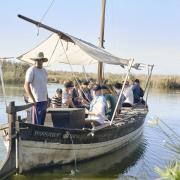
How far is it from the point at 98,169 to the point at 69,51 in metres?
4.95

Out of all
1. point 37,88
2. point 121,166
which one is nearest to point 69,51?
point 121,166

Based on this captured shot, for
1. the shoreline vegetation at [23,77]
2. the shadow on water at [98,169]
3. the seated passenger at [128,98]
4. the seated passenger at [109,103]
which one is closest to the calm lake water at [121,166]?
the shadow on water at [98,169]

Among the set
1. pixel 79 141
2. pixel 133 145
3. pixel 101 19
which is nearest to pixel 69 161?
pixel 79 141

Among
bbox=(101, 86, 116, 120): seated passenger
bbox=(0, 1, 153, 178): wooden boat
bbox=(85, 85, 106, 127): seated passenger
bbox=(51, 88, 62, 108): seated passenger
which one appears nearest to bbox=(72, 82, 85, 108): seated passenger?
bbox=(51, 88, 62, 108): seated passenger

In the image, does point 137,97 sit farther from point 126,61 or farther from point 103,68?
point 126,61

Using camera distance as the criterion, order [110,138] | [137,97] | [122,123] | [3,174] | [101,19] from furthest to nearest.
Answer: [101,19]
[137,97]
[122,123]
[110,138]
[3,174]

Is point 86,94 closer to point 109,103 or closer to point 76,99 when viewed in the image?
point 76,99

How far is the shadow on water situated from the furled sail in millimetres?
2383

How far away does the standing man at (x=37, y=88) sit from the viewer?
9336 millimetres

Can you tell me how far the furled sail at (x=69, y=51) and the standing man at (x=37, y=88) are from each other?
1199 millimetres

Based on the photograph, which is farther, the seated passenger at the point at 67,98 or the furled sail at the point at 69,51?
the seated passenger at the point at 67,98

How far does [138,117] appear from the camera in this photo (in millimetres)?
14539

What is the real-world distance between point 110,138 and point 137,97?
768 cm

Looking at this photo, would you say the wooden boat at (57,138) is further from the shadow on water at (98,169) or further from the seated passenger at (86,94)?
the seated passenger at (86,94)
